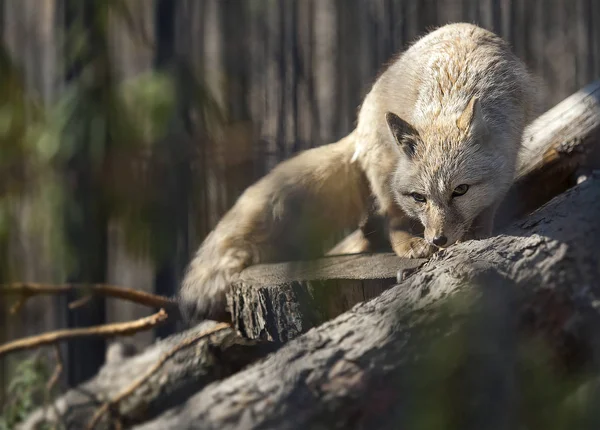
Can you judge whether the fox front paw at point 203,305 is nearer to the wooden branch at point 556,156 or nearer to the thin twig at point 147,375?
the thin twig at point 147,375

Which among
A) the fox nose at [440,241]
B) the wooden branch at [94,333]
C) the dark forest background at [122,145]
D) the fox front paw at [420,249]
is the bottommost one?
the wooden branch at [94,333]

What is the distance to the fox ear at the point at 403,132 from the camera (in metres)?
2.60

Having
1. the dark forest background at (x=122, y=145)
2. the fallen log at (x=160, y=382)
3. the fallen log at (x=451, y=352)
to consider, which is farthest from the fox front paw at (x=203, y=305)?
the fallen log at (x=451, y=352)

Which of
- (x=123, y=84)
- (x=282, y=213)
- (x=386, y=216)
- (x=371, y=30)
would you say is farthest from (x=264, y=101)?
(x=123, y=84)

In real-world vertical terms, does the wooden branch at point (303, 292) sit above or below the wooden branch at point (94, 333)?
above

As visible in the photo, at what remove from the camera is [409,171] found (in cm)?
266

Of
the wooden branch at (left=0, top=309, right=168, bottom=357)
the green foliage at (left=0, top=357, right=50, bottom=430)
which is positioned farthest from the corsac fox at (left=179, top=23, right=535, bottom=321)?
the green foliage at (left=0, top=357, right=50, bottom=430)

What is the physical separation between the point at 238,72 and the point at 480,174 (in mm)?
1087

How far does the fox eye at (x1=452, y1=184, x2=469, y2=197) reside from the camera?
2.53m

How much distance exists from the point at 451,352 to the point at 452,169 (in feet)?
3.14

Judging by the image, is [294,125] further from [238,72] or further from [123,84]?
[123,84]

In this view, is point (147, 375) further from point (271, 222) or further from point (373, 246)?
point (373, 246)

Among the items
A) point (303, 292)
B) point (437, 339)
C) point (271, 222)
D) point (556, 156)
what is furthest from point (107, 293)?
point (556, 156)

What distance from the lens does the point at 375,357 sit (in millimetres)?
1776
